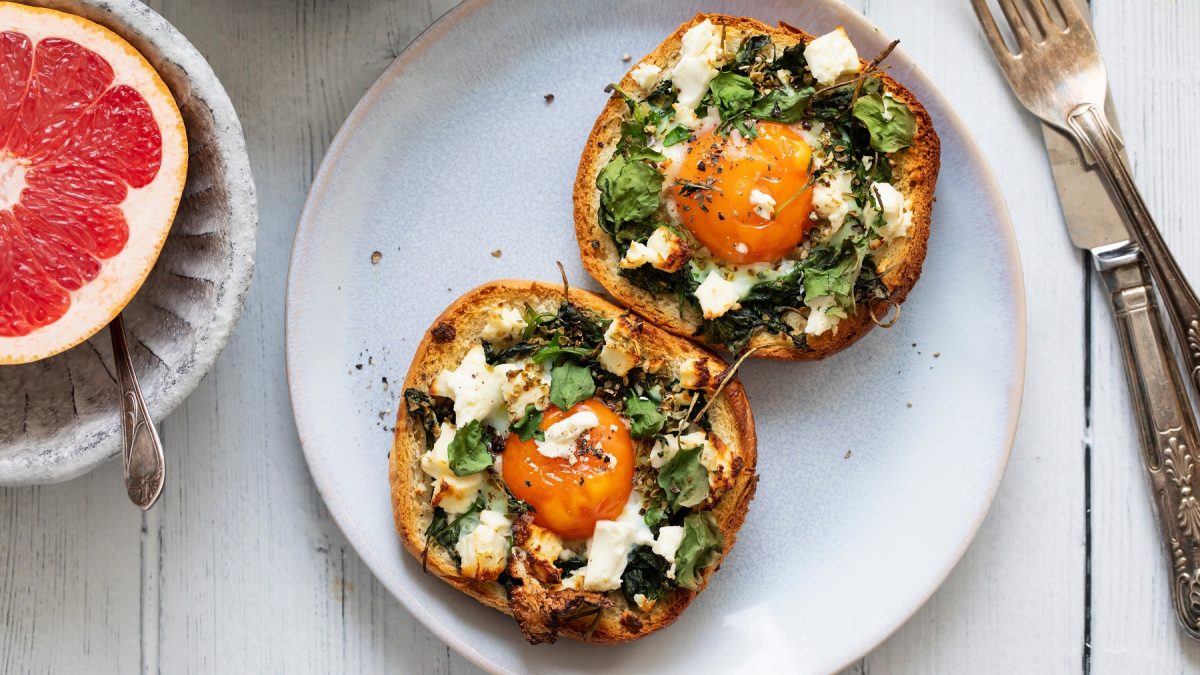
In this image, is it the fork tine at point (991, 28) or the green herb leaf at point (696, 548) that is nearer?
the green herb leaf at point (696, 548)

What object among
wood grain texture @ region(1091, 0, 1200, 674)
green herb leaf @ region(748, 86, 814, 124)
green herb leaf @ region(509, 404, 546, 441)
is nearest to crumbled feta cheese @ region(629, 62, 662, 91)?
green herb leaf @ region(748, 86, 814, 124)

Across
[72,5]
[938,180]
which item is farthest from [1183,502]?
[72,5]

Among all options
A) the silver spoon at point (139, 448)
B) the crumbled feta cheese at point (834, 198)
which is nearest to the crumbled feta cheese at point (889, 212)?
the crumbled feta cheese at point (834, 198)

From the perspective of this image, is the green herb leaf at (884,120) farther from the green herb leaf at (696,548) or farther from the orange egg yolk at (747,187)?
the green herb leaf at (696,548)

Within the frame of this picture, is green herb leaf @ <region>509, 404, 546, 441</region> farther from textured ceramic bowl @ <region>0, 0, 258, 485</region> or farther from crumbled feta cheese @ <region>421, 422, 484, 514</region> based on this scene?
textured ceramic bowl @ <region>0, 0, 258, 485</region>

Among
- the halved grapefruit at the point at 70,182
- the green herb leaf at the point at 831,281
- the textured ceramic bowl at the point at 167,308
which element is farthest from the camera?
the green herb leaf at the point at 831,281

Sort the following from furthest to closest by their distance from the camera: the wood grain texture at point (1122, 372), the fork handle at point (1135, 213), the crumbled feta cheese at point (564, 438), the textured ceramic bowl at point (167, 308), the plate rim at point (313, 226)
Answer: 1. the wood grain texture at point (1122, 372)
2. the fork handle at point (1135, 213)
3. the plate rim at point (313, 226)
4. the crumbled feta cheese at point (564, 438)
5. the textured ceramic bowl at point (167, 308)

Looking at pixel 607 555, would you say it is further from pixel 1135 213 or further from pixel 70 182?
pixel 1135 213

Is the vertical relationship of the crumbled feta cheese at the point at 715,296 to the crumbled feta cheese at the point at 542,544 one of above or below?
above
